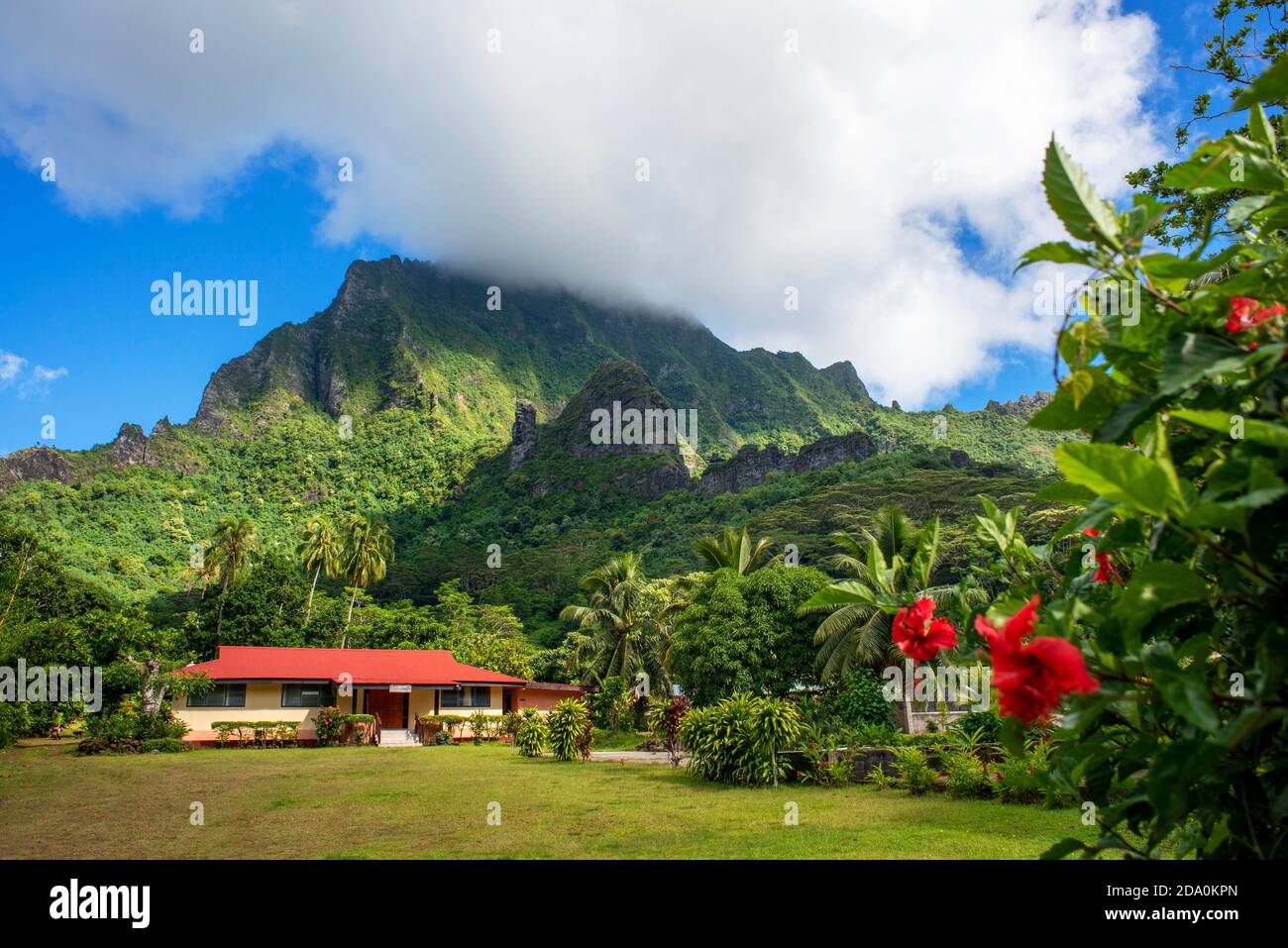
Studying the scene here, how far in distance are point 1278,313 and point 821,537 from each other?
47803 mm

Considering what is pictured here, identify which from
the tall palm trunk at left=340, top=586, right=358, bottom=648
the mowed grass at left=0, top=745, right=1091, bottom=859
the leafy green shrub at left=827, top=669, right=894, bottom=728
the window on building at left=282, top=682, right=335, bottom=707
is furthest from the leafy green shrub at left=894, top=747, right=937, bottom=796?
the tall palm trunk at left=340, top=586, right=358, bottom=648

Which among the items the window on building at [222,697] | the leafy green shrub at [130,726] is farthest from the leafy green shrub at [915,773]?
the window on building at [222,697]

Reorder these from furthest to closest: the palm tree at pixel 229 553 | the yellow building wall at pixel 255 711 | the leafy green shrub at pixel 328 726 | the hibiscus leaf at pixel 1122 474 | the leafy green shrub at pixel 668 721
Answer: the palm tree at pixel 229 553 < the leafy green shrub at pixel 328 726 < the yellow building wall at pixel 255 711 < the leafy green shrub at pixel 668 721 < the hibiscus leaf at pixel 1122 474

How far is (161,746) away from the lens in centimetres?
2142

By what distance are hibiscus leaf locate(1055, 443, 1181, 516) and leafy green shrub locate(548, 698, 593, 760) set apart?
20.3 metres

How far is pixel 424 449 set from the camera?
337 ft

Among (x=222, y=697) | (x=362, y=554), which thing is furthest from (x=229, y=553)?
(x=222, y=697)

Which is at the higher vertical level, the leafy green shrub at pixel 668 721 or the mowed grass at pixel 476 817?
the mowed grass at pixel 476 817

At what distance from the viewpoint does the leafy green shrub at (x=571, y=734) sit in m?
19.9

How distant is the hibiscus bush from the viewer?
98 cm

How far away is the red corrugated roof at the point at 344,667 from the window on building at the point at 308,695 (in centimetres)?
57

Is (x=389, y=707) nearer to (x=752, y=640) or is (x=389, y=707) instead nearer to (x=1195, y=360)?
(x=752, y=640)

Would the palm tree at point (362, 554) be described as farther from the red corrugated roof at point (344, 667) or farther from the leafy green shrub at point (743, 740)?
the leafy green shrub at point (743, 740)
